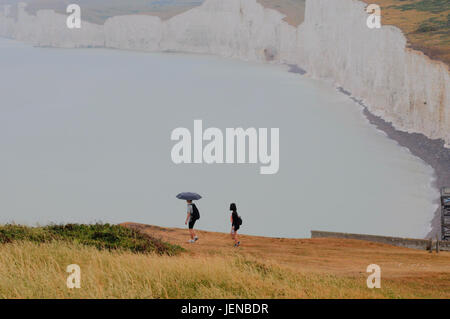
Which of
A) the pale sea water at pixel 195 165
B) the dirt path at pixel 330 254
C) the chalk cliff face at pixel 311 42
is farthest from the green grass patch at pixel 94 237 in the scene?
the chalk cliff face at pixel 311 42

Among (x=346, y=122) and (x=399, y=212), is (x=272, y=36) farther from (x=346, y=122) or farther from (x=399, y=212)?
(x=399, y=212)

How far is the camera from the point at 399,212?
121 ft

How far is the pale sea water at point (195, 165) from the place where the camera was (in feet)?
127

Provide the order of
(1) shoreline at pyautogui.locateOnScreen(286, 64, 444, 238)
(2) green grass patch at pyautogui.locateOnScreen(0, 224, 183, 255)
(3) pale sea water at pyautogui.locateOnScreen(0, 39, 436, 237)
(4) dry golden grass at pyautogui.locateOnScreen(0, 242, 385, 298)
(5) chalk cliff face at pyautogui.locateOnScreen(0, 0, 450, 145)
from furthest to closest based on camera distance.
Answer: (5) chalk cliff face at pyautogui.locateOnScreen(0, 0, 450, 145) → (3) pale sea water at pyautogui.locateOnScreen(0, 39, 436, 237) → (1) shoreline at pyautogui.locateOnScreen(286, 64, 444, 238) → (2) green grass patch at pyautogui.locateOnScreen(0, 224, 183, 255) → (4) dry golden grass at pyautogui.locateOnScreen(0, 242, 385, 298)

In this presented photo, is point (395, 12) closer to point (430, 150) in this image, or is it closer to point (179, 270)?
point (430, 150)

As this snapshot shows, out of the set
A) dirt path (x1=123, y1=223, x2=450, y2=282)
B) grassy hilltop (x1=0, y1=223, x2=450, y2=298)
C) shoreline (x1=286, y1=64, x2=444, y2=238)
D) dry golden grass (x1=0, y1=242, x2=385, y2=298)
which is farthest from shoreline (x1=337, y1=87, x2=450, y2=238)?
dry golden grass (x1=0, y1=242, x2=385, y2=298)

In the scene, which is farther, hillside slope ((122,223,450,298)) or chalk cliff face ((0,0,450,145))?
chalk cliff face ((0,0,450,145))

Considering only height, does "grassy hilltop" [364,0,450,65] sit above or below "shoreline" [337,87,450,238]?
above

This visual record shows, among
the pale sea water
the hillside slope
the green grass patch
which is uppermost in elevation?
the pale sea water

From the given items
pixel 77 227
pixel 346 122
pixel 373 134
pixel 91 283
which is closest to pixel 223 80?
pixel 346 122

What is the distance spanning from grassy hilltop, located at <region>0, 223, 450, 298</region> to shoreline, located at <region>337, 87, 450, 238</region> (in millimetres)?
15868

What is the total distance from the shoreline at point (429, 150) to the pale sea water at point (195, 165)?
71 centimetres

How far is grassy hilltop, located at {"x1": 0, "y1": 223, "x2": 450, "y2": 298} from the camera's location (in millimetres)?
11203

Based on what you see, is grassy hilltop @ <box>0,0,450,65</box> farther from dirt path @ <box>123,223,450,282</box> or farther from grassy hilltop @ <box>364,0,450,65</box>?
dirt path @ <box>123,223,450,282</box>
